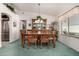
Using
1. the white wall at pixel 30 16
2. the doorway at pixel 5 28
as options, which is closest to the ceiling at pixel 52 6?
the doorway at pixel 5 28

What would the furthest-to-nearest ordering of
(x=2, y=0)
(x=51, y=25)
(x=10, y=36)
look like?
(x=51, y=25) < (x=10, y=36) < (x=2, y=0)

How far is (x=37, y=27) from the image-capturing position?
1005 cm

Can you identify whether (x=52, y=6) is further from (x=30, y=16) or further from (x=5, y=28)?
(x=30, y=16)

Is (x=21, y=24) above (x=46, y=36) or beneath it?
above

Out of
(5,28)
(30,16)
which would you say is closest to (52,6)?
(5,28)

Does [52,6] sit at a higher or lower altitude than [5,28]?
higher

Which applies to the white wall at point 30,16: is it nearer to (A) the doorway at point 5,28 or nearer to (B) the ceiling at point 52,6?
(B) the ceiling at point 52,6

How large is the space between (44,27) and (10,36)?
3.25 m

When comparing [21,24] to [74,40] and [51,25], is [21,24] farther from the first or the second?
[74,40]

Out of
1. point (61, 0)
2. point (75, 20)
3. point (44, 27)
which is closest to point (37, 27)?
point (44, 27)

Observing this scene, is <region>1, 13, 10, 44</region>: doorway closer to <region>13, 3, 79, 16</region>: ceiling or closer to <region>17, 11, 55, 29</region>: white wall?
<region>13, 3, 79, 16</region>: ceiling

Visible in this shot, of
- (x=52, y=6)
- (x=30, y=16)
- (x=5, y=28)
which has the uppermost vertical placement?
(x=52, y=6)

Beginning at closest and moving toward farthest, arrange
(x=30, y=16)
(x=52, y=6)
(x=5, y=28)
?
(x=52, y=6) → (x=5, y=28) → (x=30, y=16)

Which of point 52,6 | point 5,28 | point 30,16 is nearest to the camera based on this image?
point 52,6
